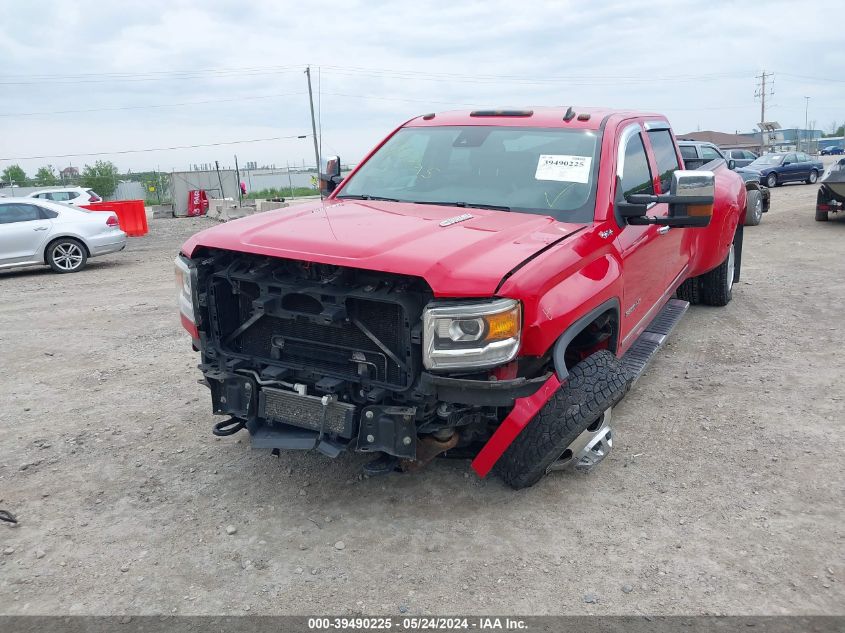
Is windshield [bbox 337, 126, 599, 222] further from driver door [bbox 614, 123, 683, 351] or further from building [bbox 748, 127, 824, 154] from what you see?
building [bbox 748, 127, 824, 154]

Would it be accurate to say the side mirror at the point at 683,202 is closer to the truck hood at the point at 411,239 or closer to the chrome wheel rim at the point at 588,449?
the truck hood at the point at 411,239

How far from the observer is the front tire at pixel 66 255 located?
12.7 meters

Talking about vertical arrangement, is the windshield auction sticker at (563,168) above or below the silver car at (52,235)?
above

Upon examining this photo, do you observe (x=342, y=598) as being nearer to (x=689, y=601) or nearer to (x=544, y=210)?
(x=689, y=601)

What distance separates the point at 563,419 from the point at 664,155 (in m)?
3.08

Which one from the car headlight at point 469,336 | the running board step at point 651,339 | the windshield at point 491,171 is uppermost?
the windshield at point 491,171

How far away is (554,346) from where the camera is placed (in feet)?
11.2

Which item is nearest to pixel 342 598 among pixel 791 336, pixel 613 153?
pixel 613 153

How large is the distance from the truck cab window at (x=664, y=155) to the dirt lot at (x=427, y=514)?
4.99 ft

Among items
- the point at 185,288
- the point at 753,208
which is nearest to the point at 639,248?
the point at 185,288

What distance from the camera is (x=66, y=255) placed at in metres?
12.9

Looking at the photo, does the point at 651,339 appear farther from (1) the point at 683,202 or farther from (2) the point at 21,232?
(2) the point at 21,232

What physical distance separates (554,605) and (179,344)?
16.4ft

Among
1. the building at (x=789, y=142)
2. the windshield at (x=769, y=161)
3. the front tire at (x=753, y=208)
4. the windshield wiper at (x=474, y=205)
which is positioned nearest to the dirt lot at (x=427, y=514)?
the windshield wiper at (x=474, y=205)
